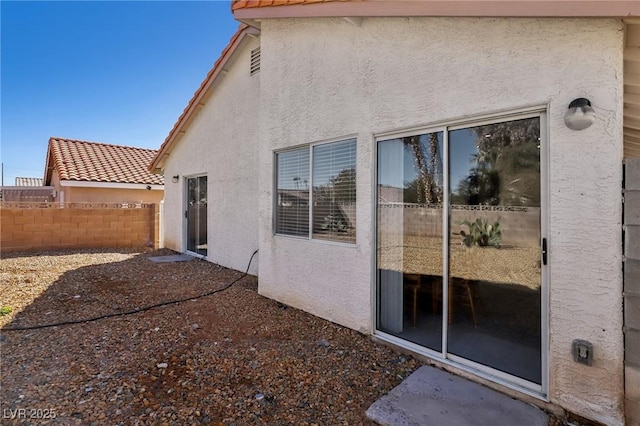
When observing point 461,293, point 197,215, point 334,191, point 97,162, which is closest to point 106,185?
point 97,162

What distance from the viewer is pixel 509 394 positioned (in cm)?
326

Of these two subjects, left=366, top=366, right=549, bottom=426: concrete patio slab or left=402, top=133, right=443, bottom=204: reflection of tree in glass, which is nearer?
left=366, top=366, right=549, bottom=426: concrete patio slab

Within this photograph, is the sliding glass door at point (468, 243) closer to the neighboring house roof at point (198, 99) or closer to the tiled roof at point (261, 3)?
the tiled roof at point (261, 3)

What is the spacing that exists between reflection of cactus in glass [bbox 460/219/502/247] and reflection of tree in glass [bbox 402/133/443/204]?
47 centimetres

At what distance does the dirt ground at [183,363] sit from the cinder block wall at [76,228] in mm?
5791

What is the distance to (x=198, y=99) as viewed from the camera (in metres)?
10.3

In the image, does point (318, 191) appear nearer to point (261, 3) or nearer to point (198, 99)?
point (261, 3)

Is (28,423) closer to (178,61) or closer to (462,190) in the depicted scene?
(462,190)

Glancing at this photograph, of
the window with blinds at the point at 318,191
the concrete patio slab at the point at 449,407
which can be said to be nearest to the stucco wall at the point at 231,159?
the window with blinds at the point at 318,191

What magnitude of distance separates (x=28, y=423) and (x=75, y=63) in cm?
1285

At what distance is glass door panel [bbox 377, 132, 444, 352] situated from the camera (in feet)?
13.1

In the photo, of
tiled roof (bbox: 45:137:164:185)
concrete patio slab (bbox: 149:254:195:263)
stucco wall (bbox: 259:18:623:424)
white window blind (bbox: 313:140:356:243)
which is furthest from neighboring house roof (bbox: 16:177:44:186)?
white window blind (bbox: 313:140:356:243)

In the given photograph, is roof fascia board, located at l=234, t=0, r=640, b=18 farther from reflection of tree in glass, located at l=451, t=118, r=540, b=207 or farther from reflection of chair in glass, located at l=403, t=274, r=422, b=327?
reflection of chair in glass, located at l=403, t=274, r=422, b=327

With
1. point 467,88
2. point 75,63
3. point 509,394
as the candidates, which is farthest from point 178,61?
point 509,394
